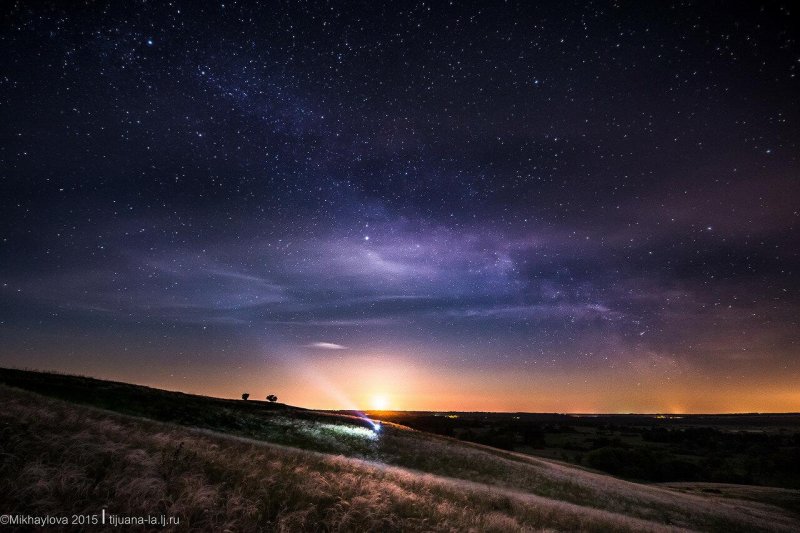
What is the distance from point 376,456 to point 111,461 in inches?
966

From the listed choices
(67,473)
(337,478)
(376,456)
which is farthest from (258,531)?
(376,456)

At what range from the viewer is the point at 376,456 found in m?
26.7

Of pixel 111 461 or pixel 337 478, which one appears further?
pixel 337 478

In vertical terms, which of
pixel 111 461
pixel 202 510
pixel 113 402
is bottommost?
pixel 113 402

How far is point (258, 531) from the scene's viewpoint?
14.7 feet

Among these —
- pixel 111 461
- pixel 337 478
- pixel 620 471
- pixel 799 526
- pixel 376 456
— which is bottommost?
pixel 620 471

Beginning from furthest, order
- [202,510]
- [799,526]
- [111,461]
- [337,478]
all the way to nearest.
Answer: [799,526]
[337,478]
[111,461]
[202,510]

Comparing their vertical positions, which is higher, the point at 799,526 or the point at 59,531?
the point at 59,531

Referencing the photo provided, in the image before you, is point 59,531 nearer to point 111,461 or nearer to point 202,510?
point 202,510

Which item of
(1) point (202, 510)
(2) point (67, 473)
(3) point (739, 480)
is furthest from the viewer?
(3) point (739, 480)

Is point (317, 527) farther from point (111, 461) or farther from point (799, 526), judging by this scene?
point (799, 526)

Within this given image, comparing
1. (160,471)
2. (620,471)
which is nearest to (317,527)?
(160,471)

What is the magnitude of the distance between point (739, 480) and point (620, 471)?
15.7m

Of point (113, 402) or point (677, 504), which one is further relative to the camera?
point (113, 402)
